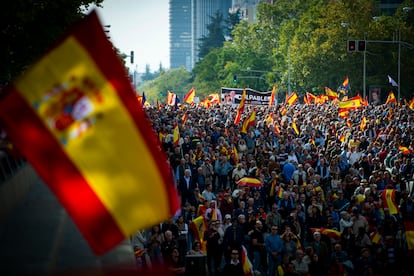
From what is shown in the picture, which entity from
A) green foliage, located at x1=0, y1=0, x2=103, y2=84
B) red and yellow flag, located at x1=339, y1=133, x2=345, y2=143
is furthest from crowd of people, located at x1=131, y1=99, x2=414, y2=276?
green foliage, located at x1=0, y1=0, x2=103, y2=84

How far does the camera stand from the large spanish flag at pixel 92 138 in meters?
5.64

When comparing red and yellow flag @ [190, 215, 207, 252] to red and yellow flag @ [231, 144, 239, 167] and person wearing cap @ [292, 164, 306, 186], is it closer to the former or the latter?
person wearing cap @ [292, 164, 306, 186]

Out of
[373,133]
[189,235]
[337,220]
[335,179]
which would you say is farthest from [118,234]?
[373,133]

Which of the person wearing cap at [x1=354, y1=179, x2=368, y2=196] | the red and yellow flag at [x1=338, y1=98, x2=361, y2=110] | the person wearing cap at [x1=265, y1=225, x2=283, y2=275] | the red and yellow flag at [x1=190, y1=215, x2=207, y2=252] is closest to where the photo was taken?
the person wearing cap at [x1=265, y1=225, x2=283, y2=275]

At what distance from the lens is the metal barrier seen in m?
10.0

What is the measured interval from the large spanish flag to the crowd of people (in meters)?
7.95

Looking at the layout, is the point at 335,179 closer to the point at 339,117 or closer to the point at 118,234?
the point at 118,234

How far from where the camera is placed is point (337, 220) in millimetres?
19594

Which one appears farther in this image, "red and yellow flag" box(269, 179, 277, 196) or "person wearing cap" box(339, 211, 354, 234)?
"red and yellow flag" box(269, 179, 277, 196)

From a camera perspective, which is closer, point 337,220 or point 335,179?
point 337,220

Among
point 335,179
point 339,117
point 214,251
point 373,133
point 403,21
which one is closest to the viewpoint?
point 214,251

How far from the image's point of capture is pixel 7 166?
1074cm

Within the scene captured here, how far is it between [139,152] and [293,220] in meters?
13.1

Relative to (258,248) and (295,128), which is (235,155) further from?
(295,128)
